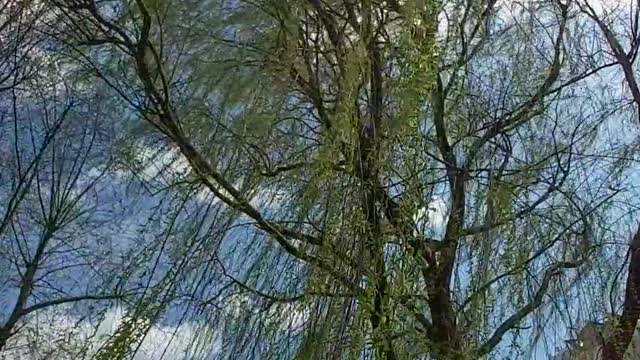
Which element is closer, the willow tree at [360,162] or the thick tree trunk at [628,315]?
the willow tree at [360,162]

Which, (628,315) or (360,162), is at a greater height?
(628,315)

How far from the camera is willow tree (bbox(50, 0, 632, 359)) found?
66cm

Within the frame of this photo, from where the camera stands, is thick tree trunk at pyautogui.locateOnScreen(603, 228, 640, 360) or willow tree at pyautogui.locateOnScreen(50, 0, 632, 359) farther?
thick tree trunk at pyautogui.locateOnScreen(603, 228, 640, 360)

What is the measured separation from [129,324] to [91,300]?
374 millimetres

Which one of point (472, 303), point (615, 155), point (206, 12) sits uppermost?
point (615, 155)

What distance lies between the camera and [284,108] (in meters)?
0.79

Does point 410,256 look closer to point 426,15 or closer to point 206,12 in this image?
point 426,15

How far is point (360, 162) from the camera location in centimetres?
65

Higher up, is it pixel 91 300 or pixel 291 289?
pixel 91 300

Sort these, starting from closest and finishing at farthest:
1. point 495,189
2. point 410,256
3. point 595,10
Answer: point 410,256, point 495,189, point 595,10

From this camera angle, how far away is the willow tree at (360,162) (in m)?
0.66

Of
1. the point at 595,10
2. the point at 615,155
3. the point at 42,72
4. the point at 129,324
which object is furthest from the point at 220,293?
the point at 595,10

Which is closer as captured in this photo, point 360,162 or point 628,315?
point 360,162

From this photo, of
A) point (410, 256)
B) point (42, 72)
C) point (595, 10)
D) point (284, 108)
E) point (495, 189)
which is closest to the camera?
point (410, 256)
